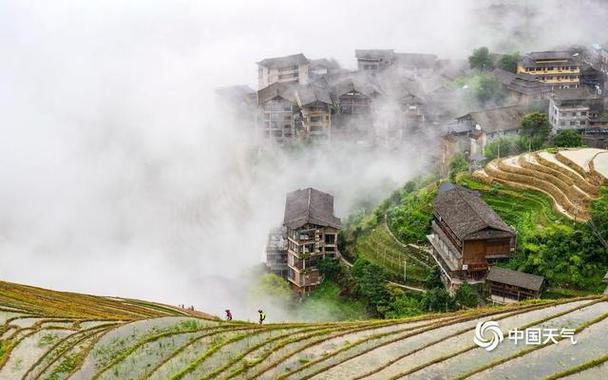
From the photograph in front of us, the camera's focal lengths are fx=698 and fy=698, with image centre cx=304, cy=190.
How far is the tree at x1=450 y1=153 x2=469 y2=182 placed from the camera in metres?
29.3

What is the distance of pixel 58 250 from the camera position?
34.6m

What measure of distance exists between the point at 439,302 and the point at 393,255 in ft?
14.7

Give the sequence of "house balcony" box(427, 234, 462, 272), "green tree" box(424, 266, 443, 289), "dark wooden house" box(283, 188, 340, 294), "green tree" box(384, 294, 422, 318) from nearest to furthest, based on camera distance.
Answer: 1. "green tree" box(384, 294, 422, 318)
2. "house balcony" box(427, 234, 462, 272)
3. "green tree" box(424, 266, 443, 289)
4. "dark wooden house" box(283, 188, 340, 294)

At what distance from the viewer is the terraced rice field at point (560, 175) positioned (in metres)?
23.5

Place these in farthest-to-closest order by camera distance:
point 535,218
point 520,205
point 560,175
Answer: point 560,175 → point 520,205 → point 535,218

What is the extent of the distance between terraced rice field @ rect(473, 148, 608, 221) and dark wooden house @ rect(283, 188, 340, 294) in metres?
6.30

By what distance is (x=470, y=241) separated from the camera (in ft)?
73.2

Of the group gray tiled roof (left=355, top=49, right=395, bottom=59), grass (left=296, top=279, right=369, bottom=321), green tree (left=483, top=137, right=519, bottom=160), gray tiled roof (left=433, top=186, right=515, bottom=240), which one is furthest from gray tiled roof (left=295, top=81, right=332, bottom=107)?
grass (left=296, top=279, right=369, bottom=321)

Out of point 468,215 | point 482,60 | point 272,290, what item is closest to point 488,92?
point 482,60

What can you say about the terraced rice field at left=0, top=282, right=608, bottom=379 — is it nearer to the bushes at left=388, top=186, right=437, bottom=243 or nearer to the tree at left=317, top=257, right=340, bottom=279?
the tree at left=317, top=257, right=340, bottom=279

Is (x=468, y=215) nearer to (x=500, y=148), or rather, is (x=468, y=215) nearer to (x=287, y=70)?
(x=500, y=148)

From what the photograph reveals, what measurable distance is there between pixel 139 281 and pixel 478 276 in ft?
50.0

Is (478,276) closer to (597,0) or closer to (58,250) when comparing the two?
(58,250)

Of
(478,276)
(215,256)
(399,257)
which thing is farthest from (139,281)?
(478,276)
